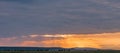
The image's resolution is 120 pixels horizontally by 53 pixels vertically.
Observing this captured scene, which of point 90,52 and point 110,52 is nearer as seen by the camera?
point 90,52

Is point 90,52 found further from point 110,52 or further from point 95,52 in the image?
point 110,52

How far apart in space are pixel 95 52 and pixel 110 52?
1463cm

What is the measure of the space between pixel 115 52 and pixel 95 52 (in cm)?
1315

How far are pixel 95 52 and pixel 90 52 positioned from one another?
2.92 m

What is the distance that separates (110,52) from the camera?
153 meters

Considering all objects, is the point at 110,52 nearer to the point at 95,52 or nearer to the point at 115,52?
the point at 115,52

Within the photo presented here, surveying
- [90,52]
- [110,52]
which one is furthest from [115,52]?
[90,52]

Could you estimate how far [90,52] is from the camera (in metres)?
140

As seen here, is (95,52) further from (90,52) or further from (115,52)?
(115,52)

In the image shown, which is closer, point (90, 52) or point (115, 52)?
point (90, 52)

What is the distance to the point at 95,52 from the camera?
141250 millimetres

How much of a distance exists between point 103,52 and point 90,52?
816cm

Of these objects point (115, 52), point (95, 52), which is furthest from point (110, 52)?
point (95, 52)

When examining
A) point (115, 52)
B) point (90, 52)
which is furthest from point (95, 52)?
point (115, 52)
